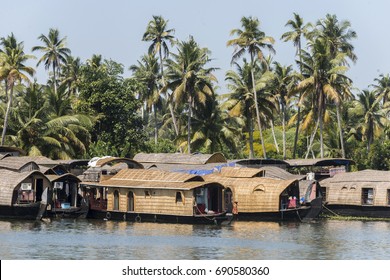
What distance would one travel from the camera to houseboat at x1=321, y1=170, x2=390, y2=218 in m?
48.1

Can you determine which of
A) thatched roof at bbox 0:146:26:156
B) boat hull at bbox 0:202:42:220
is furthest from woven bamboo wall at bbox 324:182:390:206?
thatched roof at bbox 0:146:26:156

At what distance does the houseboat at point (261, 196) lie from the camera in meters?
44.4

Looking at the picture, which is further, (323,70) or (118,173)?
(323,70)

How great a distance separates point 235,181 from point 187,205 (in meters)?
5.13

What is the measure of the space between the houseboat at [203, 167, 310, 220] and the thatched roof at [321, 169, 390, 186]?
4799 mm

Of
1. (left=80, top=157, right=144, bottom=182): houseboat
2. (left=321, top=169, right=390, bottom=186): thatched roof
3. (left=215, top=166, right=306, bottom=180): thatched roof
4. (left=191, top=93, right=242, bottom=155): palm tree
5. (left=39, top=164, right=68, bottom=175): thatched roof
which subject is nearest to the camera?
(left=215, top=166, right=306, bottom=180): thatched roof

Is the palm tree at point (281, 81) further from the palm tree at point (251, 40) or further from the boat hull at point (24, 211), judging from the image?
the boat hull at point (24, 211)

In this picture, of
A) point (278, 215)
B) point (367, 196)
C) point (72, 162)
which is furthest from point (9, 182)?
point (367, 196)

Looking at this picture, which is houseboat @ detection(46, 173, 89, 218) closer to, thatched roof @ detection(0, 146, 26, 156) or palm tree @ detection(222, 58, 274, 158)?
thatched roof @ detection(0, 146, 26, 156)

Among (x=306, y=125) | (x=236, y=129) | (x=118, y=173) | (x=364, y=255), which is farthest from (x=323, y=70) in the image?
(x=364, y=255)

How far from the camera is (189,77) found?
60.0 meters

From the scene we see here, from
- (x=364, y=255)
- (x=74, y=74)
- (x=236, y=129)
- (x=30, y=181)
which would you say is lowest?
(x=364, y=255)

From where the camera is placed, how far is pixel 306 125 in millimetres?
61000

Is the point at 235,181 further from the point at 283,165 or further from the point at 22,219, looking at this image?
the point at 22,219
